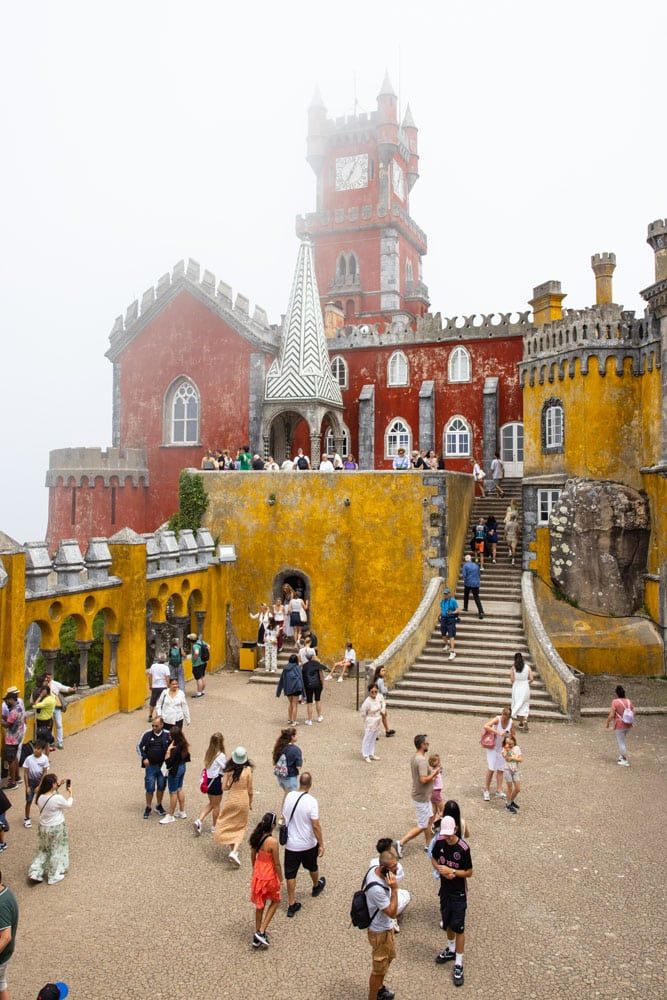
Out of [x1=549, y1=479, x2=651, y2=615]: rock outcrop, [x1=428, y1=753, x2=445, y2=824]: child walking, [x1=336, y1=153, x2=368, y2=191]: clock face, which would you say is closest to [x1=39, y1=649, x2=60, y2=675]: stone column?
[x1=428, y1=753, x2=445, y2=824]: child walking

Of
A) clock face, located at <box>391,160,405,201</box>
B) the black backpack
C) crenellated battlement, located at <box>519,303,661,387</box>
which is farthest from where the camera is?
clock face, located at <box>391,160,405,201</box>

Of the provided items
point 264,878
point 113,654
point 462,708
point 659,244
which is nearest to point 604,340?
point 659,244

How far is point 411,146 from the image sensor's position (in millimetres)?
49344

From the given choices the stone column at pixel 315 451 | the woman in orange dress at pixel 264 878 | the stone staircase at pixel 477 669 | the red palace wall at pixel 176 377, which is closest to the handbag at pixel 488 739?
the woman in orange dress at pixel 264 878

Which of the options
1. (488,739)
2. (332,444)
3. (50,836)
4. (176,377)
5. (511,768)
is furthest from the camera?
(332,444)

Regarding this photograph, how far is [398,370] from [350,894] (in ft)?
78.3

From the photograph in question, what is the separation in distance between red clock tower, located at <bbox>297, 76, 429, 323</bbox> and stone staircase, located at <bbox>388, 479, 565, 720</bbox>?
27021 mm

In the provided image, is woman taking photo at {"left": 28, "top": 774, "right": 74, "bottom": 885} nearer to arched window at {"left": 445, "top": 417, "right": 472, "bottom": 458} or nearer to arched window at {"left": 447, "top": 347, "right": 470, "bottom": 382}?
arched window at {"left": 445, "top": 417, "right": 472, "bottom": 458}

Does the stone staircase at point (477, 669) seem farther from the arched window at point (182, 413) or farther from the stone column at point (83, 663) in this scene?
the arched window at point (182, 413)

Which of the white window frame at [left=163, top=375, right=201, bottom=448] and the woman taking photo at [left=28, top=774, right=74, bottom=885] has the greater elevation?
the white window frame at [left=163, top=375, right=201, bottom=448]

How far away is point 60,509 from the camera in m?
27.4

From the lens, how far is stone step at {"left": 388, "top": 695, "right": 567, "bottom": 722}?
1516 cm

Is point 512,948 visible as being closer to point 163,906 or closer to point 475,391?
point 163,906

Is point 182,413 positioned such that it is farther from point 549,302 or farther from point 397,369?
point 549,302
